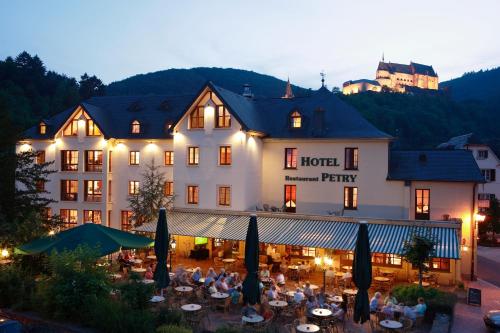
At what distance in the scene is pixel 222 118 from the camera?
91.6 ft

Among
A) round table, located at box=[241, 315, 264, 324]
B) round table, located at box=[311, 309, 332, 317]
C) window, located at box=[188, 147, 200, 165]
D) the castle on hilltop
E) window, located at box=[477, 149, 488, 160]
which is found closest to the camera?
round table, located at box=[241, 315, 264, 324]

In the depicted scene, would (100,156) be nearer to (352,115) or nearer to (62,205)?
(62,205)

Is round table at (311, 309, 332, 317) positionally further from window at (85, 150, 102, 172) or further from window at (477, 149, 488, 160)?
window at (477, 149, 488, 160)

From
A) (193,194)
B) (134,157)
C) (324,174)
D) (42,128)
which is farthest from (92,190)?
(324,174)

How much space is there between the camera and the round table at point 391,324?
45.5 feet

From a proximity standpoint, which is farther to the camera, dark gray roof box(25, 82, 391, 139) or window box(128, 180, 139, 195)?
window box(128, 180, 139, 195)

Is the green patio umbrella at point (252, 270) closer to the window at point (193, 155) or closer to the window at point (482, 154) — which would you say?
the window at point (193, 155)

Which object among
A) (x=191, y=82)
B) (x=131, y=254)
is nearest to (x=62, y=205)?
(x=131, y=254)

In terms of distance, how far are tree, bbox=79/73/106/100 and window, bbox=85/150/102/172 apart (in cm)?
4075

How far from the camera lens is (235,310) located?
17.2 meters

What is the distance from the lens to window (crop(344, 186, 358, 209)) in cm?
2712

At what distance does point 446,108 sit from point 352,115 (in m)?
83.2

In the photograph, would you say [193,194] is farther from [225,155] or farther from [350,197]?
[350,197]

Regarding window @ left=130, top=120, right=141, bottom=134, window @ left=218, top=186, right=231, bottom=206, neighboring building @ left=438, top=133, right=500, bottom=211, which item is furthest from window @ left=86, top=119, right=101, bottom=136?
neighboring building @ left=438, top=133, right=500, bottom=211
